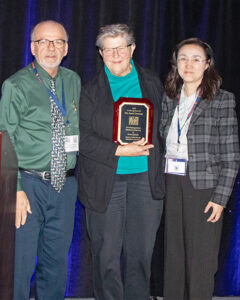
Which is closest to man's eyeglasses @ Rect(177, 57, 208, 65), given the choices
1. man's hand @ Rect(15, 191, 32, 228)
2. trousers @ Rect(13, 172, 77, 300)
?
trousers @ Rect(13, 172, 77, 300)

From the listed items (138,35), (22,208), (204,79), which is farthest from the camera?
(138,35)

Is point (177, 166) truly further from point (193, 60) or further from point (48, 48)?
point (48, 48)

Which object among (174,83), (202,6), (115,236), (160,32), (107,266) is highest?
(202,6)

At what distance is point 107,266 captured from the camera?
2.51 meters

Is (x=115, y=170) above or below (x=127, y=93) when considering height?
below

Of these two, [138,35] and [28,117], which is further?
[138,35]

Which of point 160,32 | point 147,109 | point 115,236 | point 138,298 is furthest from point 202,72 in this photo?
point 138,298

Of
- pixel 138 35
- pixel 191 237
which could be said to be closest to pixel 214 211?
pixel 191 237

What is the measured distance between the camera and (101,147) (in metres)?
2.36

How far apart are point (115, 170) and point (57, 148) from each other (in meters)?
0.37

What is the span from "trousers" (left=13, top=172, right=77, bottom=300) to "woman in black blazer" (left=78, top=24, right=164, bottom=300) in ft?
0.49

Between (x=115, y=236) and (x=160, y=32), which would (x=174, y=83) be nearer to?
(x=160, y=32)

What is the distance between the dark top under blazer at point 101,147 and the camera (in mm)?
2375

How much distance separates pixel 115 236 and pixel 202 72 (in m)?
1.15
